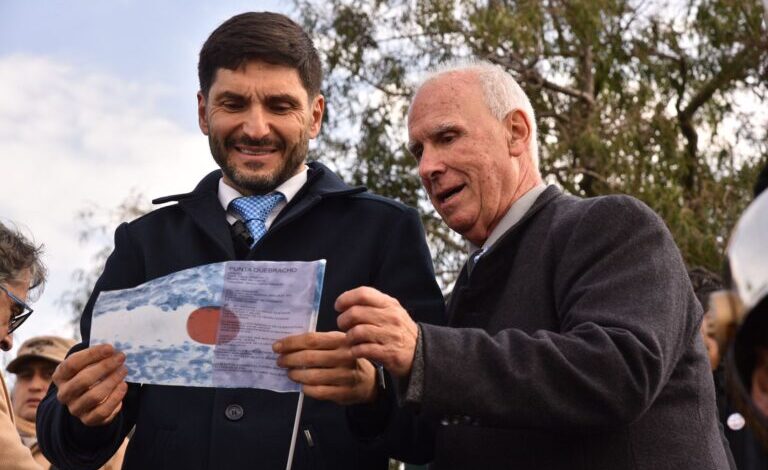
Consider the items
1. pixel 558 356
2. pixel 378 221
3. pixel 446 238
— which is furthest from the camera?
pixel 446 238

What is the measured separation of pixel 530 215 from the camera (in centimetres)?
331

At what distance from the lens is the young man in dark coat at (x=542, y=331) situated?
2668mm

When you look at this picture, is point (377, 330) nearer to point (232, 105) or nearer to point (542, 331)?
point (542, 331)

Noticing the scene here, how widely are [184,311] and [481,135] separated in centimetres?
108

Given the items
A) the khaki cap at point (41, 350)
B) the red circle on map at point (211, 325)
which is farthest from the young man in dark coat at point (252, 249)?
the khaki cap at point (41, 350)

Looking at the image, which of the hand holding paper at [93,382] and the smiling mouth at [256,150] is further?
the smiling mouth at [256,150]

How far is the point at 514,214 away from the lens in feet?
11.3

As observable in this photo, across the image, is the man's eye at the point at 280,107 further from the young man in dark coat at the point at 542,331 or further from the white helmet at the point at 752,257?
the white helmet at the point at 752,257

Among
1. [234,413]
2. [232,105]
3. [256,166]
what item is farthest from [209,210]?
[234,413]

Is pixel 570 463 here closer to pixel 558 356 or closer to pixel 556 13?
pixel 558 356

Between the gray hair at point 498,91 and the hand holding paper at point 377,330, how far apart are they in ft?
3.56

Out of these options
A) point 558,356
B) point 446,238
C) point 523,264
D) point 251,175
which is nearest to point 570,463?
point 558,356

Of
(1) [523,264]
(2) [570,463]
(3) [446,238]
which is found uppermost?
(3) [446,238]

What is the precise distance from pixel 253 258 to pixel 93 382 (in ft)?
1.80
